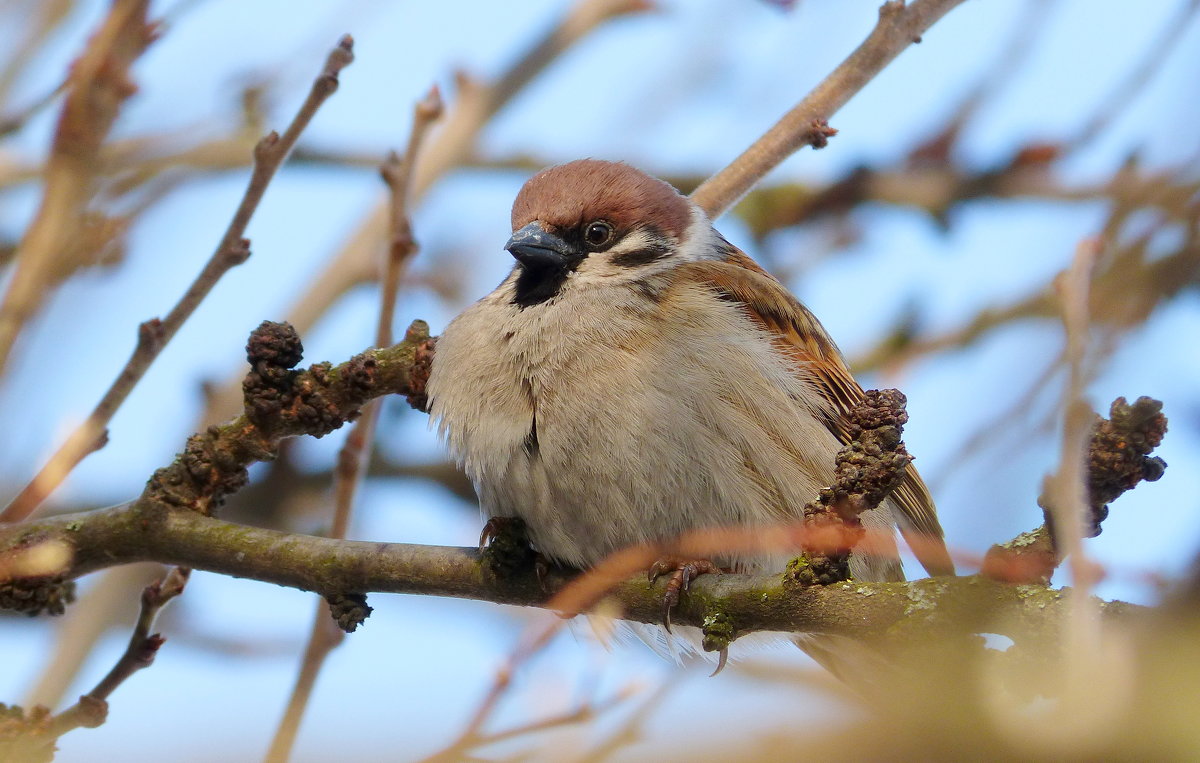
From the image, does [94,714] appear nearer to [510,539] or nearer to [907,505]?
[510,539]

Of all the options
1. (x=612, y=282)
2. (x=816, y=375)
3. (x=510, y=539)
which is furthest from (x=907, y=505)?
(x=510, y=539)

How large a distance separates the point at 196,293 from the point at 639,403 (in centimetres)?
121

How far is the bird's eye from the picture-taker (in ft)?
13.9

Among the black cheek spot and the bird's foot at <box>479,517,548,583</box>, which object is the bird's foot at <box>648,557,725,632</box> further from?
the black cheek spot

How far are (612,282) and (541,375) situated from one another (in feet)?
1.75

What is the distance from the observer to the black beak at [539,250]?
4047 mm

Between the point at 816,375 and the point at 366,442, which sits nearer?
the point at 366,442

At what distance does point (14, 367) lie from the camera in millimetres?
2975

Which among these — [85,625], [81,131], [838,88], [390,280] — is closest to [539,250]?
[390,280]

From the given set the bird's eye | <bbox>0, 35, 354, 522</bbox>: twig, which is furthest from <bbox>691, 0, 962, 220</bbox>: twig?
<bbox>0, 35, 354, 522</bbox>: twig

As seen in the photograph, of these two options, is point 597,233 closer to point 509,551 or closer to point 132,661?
point 509,551

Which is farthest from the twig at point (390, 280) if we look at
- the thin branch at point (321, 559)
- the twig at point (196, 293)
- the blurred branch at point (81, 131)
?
the blurred branch at point (81, 131)

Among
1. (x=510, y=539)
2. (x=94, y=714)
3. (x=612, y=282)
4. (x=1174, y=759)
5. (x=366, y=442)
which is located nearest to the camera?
(x=1174, y=759)

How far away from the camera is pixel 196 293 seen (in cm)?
294
